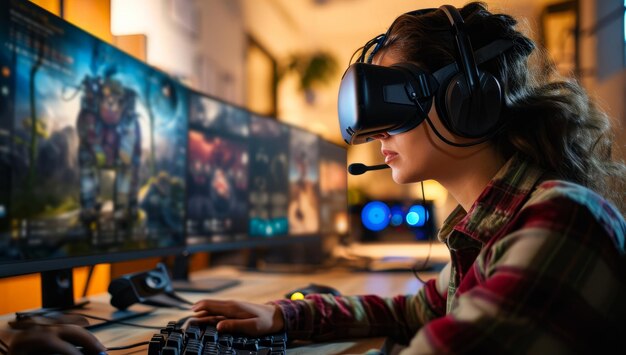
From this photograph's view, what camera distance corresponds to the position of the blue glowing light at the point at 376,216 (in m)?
2.23

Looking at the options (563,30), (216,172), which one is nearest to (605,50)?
(563,30)

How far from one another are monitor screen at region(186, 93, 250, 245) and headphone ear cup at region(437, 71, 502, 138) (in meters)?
0.72

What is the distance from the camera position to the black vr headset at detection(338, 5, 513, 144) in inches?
23.9

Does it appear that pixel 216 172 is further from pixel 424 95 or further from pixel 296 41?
pixel 296 41

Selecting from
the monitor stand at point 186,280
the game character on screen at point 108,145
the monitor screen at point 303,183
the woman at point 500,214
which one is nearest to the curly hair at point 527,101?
the woman at point 500,214

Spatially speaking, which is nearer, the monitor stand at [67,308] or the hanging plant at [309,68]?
the monitor stand at [67,308]

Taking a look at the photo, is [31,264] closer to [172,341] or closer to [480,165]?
[172,341]

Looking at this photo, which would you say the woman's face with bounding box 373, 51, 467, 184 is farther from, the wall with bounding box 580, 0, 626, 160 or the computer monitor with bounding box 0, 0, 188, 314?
the wall with bounding box 580, 0, 626, 160

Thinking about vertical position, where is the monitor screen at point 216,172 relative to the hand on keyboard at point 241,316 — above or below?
above

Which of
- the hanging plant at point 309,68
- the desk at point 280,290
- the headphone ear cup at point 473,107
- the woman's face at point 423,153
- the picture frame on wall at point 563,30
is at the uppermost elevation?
the picture frame on wall at point 563,30

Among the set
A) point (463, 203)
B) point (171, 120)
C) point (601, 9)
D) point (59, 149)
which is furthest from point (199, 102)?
point (601, 9)

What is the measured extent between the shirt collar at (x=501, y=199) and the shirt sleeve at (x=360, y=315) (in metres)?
0.22

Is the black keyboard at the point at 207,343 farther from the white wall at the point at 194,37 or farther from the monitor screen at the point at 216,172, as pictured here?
the white wall at the point at 194,37

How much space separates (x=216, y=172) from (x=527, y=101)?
81 cm
